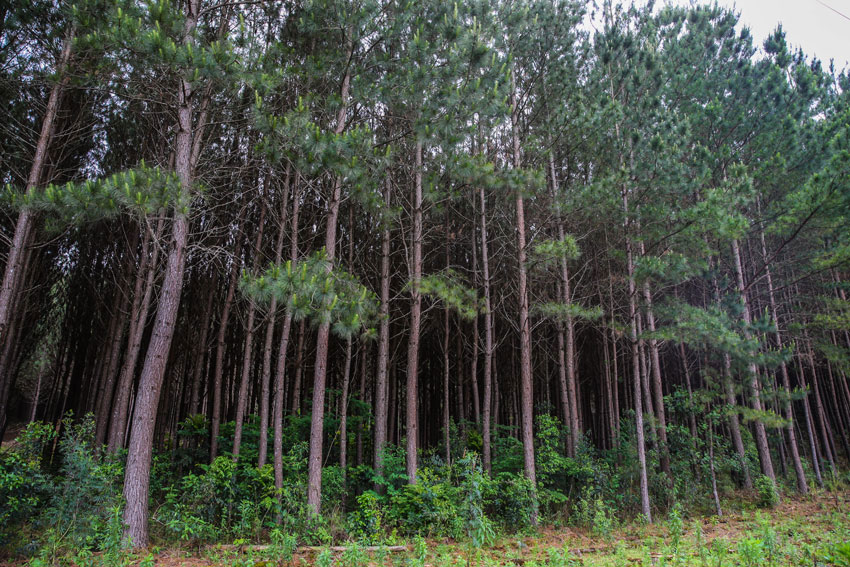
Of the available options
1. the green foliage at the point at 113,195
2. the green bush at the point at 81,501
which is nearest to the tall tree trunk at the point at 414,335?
the green foliage at the point at 113,195

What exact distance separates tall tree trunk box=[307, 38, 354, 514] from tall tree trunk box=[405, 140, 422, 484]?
1.75 metres

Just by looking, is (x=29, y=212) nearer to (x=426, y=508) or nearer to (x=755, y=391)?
(x=426, y=508)

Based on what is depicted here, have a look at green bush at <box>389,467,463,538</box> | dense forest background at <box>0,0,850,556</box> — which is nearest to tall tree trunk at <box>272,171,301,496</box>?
dense forest background at <box>0,0,850,556</box>

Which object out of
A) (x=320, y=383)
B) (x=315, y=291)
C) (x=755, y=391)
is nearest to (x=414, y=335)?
(x=320, y=383)

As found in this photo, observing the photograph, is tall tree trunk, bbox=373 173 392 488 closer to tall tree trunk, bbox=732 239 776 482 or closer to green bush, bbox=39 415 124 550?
green bush, bbox=39 415 124 550

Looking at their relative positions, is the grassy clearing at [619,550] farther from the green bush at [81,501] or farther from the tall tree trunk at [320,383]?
the tall tree trunk at [320,383]

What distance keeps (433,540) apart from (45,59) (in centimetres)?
1181

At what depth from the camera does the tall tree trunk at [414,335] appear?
925cm

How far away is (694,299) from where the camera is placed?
16609 mm

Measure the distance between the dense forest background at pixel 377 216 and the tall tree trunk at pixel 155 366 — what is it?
0.04 metres

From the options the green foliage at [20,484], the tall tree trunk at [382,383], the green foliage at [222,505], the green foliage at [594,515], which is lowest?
the green foliage at [594,515]

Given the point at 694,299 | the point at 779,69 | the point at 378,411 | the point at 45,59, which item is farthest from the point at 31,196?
the point at 694,299

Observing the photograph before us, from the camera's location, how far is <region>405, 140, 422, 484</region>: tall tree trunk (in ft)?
30.3

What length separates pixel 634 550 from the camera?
23.8ft
